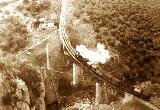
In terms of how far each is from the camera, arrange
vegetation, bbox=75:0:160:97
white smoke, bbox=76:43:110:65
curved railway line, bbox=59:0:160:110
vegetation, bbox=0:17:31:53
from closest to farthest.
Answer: curved railway line, bbox=59:0:160:110 < vegetation, bbox=75:0:160:97 < white smoke, bbox=76:43:110:65 < vegetation, bbox=0:17:31:53

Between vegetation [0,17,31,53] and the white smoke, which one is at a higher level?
vegetation [0,17,31,53]

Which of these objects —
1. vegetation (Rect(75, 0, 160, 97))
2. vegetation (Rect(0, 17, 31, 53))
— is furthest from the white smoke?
vegetation (Rect(0, 17, 31, 53))

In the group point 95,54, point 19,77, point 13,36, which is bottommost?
point 19,77

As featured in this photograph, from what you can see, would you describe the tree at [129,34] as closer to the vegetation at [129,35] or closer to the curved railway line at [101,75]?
the vegetation at [129,35]

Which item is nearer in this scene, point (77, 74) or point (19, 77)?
point (19, 77)

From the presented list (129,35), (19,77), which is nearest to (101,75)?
(129,35)

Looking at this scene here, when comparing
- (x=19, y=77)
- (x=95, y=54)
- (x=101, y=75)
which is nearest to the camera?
(x=19, y=77)

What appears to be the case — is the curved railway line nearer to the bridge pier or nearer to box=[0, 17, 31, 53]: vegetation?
the bridge pier

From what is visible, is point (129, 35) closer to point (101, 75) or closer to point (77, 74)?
point (101, 75)

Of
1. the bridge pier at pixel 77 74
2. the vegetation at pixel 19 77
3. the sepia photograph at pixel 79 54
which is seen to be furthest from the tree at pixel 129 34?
the vegetation at pixel 19 77
